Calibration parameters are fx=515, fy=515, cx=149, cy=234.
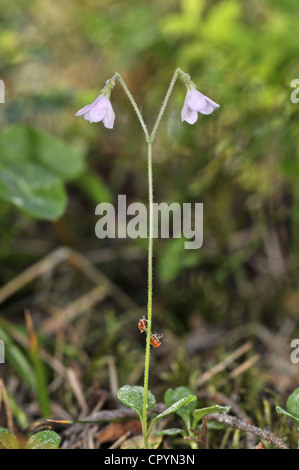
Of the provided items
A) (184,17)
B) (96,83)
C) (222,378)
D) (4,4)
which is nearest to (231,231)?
(222,378)

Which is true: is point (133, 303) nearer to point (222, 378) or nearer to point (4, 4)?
point (222, 378)

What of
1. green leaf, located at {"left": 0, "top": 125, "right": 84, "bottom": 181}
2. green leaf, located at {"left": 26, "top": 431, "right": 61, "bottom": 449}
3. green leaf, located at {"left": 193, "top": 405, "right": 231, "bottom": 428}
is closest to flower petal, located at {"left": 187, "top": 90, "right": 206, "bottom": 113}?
green leaf, located at {"left": 193, "top": 405, "right": 231, "bottom": 428}

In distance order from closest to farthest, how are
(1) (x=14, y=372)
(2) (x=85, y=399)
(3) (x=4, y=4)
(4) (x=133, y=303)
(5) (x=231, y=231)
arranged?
(2) (x=85, y=399) < (1) (x=14, y=372) < (4) (x=133, y=303) < (5) (x=231, y=231) < (3) (x=4, y=4)

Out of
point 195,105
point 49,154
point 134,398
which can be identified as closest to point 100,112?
point 195,105

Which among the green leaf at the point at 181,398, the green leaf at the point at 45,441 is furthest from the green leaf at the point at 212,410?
the green leaf at the point at 45,441

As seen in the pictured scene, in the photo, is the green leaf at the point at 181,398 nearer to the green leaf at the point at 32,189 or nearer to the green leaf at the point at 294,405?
the green leaf at the point at 294,405

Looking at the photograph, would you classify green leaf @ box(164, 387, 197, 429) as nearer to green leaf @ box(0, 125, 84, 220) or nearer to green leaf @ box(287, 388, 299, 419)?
green leaf @ box(287, 388, 299, 419)

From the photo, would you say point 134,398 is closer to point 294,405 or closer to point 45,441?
point 45,441
